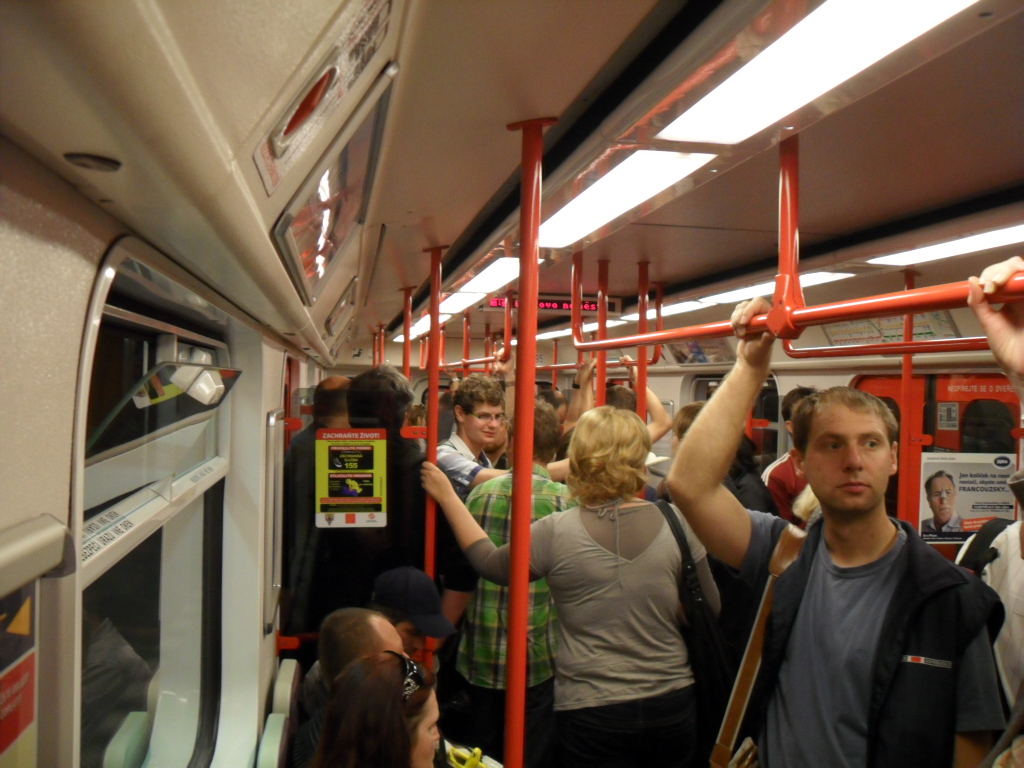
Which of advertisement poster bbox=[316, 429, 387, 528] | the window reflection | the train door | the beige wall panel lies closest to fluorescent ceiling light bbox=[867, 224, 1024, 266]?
the train door

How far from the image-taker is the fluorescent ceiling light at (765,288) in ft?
12.6

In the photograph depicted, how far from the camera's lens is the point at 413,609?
2.72m

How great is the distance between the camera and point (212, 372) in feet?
6.14

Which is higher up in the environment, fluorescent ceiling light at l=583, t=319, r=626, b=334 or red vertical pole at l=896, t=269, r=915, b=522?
fluorescent ceiling light at l=583, t=319, r=626, b=334

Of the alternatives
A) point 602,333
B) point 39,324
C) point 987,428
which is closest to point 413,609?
point 602,333

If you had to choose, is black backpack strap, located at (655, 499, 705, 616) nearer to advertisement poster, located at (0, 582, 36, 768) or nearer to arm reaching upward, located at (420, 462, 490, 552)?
arm reaching upward, located at (420, 462, 490, 552)

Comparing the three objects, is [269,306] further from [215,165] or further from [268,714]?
[268,714]

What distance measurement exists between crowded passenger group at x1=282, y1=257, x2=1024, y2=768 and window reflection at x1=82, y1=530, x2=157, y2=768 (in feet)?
1.74

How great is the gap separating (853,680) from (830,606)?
17 centimetres

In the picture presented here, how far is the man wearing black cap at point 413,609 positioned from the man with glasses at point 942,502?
3789mm

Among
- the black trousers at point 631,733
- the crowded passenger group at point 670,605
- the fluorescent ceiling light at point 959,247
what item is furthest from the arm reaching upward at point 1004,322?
the fluorescent ceiling light at point 959,247

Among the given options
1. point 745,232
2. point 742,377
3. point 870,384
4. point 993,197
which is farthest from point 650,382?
point 742,377

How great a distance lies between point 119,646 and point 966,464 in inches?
204

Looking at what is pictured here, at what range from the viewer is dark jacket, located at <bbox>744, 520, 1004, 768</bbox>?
1457 mm
